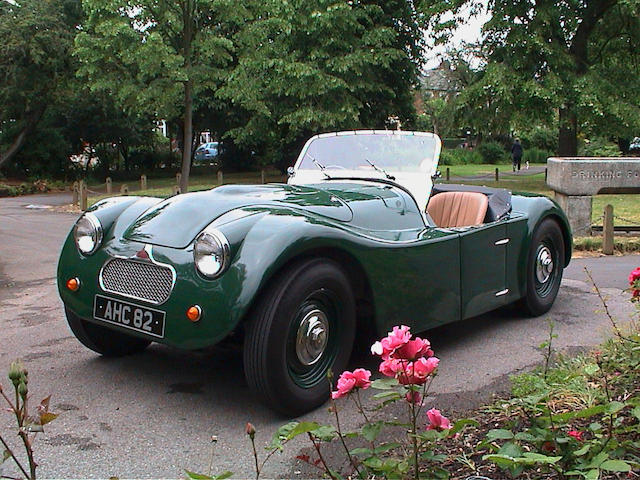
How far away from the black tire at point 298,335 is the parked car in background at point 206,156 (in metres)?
33.7

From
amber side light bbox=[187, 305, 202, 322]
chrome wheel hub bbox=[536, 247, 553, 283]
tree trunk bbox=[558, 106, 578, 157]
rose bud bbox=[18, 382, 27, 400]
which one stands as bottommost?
chrome wheel hub bbox=[536, 247, 553, 283]

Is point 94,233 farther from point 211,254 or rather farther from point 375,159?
point 375,159

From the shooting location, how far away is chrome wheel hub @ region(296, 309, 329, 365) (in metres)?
3.60

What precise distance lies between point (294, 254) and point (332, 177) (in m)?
2.22

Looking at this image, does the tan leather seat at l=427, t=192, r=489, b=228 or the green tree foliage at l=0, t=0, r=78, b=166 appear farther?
the green tree foliage at l=0, t=0, r=78, b=166

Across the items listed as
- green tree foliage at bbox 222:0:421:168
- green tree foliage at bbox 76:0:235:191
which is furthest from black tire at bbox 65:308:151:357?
green tree foliage at bbox 222:0:421:168

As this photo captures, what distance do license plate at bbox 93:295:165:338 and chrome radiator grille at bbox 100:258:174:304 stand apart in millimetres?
56

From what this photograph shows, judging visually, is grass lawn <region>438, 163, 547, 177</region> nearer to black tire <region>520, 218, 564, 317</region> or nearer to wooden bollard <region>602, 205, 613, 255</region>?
wooden bollard <region>602, 205, 613, 255</region>

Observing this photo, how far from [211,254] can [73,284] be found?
103 centimetres

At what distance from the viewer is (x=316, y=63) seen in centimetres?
2145

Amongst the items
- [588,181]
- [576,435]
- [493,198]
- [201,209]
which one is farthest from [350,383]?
[588,181]

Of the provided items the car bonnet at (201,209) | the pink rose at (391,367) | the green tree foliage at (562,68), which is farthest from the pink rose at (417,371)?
the green tree foliage at (562,68)

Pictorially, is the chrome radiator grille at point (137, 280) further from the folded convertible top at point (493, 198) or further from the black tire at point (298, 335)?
the folded convertible top at point (493, 198)

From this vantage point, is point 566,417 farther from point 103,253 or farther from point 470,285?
point 103,253
